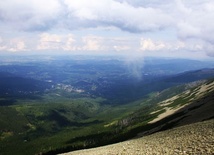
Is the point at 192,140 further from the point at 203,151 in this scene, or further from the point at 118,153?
the point at 118,153

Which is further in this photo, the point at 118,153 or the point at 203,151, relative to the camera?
the point at 118,153

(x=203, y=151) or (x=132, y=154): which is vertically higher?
(x=203, y=151)

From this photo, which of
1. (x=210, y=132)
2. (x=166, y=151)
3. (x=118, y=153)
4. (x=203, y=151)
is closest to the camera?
(x=203, y=151)

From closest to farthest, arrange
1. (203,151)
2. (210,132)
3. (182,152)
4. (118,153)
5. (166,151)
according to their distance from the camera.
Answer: (203,151) < (182,152) < (166,151) < (210,132) < (118,153)

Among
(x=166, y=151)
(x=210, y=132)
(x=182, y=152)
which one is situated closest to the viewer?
(x=182, y=152)

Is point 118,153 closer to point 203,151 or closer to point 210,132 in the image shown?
point 210,132

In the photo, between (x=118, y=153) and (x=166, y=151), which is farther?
(x=118, y=153)

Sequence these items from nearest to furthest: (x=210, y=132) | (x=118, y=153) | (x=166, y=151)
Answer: (x=166, y=151)
(x=210, y=132)
(x=118, y=153)

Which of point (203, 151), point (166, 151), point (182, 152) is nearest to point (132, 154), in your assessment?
point (166, 151)

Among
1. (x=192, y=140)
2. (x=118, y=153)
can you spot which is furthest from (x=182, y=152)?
(x=118, y=153)
